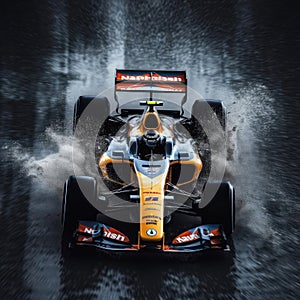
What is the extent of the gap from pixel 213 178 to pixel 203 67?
164 inches

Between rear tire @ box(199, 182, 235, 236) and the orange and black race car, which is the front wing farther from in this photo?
rear tire @ box(199, 182, 235, 236)

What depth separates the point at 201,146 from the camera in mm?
5520

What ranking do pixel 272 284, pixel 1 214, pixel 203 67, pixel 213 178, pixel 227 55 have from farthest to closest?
pixel 227 55, pixel 203 67, pixel 213 178, pixel 1 214, pixel 272 284

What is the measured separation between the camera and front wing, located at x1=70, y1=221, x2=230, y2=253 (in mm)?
3373

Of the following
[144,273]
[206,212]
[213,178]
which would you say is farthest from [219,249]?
[213,178]

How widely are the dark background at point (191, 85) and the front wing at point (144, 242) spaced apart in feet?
0.54

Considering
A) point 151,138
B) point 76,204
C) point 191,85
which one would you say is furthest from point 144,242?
point 191,85

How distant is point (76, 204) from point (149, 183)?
689 millimetres

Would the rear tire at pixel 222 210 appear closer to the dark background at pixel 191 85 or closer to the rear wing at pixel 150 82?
the dark background at pixel 191 85

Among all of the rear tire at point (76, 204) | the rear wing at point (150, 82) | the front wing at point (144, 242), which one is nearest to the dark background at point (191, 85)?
the front wing at point (144, 242)

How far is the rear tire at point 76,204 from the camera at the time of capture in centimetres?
360

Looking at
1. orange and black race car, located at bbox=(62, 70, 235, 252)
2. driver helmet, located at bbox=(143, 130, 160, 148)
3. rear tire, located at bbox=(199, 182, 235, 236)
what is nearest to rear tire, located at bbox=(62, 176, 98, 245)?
orange and black race car, located at bbox=(62, 70, 235, 252)

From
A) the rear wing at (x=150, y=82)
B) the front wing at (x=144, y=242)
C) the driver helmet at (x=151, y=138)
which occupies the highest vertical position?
the rear wing at (x=150, y=82)

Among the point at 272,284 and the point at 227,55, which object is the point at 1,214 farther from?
the point at 227,55
